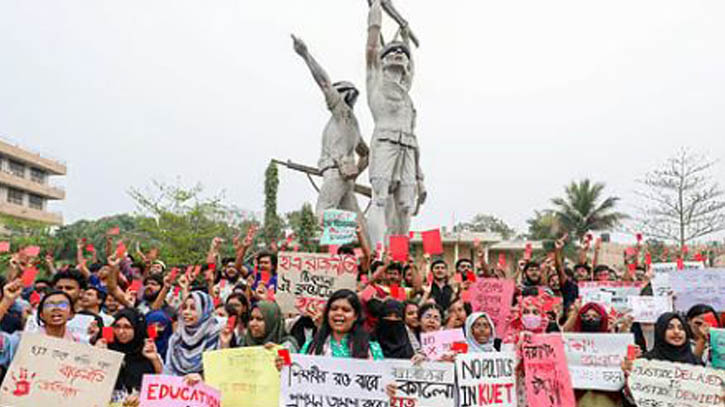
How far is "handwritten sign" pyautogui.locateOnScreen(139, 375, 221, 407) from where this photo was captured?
3.88 metres

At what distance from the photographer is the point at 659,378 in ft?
13.4

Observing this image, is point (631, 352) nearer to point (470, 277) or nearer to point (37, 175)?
point (470, 277)

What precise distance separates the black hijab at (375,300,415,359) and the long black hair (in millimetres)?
323

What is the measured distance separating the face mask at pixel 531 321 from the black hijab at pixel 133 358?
9.07ft

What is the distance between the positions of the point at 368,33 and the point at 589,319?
8.94 metres

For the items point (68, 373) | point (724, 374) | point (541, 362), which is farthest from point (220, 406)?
point (724, 374)

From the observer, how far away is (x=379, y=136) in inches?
491

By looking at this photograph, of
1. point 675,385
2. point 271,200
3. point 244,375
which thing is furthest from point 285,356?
point 271,200

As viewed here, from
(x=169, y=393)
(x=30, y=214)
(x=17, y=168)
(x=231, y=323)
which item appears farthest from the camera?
(x=17, y=168)

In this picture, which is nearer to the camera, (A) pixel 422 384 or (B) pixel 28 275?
(A) pixel 422 384

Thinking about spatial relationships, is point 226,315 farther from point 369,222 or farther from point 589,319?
point 369,222

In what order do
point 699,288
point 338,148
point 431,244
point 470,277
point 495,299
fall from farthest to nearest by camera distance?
point 338,148, point 431,244, point 470,277, point 699,288, point 495,299

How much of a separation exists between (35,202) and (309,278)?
2287 inches

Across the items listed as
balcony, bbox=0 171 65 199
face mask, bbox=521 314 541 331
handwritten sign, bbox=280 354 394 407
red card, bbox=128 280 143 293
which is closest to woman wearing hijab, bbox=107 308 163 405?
handwritten sign, bbox=280 354 394 407
